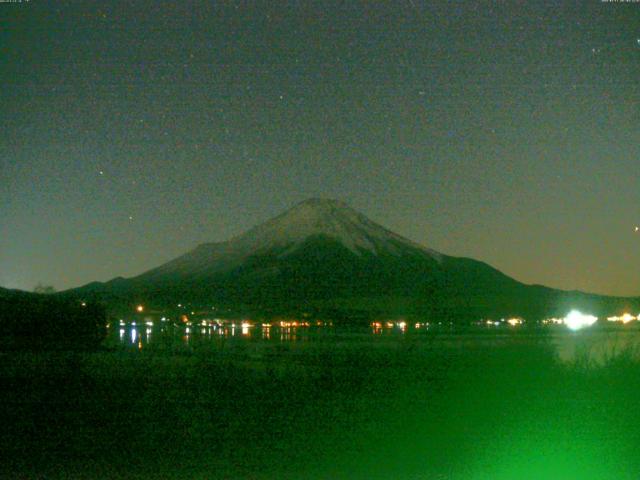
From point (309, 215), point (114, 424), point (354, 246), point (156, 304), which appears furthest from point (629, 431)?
point (309, 215)

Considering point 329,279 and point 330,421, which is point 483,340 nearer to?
point 330,421

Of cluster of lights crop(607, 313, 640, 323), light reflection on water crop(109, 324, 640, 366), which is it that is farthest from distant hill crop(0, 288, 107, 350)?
cluster of lights crop(607, 313, 640, 323)

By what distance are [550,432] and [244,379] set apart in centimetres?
689

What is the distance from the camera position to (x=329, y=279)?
134500mm

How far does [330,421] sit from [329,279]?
12085 cm

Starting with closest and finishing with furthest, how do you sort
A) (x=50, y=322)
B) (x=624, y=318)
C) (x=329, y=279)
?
(x=50, y=322), (x=624, y=318), (x=329, y=279)

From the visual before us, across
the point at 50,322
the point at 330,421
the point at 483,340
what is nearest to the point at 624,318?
the point at 483,340

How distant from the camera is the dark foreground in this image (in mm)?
10734

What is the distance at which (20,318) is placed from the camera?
3572cm

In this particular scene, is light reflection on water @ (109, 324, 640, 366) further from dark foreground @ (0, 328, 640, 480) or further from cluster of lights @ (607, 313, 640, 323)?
cluster of lights @ (607, 313, 640, 323)

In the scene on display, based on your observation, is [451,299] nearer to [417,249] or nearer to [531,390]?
[417,249]

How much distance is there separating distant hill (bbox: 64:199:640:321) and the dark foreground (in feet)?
237

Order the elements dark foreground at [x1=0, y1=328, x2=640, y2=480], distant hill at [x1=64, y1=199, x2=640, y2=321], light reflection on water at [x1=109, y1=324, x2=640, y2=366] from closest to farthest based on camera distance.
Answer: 1. dark foreground at [x1=0, y1=328, x2=640, y2=480]
2. light reflection on water at [x1=109, y1=324, x2=640, y2=366]
3. distant hill at [x1=64, y1=199, x2=640, y2=321]

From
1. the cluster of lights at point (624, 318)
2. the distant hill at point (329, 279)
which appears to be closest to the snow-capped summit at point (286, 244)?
the distant hill at point (329, 279)
